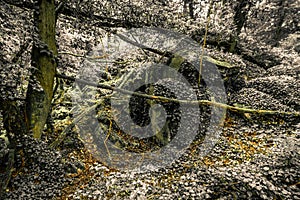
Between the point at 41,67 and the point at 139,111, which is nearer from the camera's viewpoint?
the point at 41,67

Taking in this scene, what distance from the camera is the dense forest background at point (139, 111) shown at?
2852 mm

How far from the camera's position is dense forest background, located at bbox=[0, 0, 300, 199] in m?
2.85

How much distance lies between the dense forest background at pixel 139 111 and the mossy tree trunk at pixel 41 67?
0.04 ft

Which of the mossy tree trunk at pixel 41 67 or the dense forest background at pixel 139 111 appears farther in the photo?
the mossy tree trunk at pixel 41 67

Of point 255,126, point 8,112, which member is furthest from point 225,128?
point 8,112

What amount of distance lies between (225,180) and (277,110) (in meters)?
1.83

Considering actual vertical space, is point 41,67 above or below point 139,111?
above

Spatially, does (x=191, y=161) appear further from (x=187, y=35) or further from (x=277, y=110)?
(x=187, y=35)

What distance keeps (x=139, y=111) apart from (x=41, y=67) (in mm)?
2514

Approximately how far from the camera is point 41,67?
10.9ft

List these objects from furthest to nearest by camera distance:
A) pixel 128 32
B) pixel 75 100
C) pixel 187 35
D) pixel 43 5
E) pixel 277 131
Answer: pixel 75 100
pixel 187 35
pixel 128 32
pixel 277 131
pixel 43 5

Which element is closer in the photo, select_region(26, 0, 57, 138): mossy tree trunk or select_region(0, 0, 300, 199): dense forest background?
select_region(0, 0, 300, 199): dense forest background

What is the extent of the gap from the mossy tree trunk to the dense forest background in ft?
0.04

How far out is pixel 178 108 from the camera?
15.0 ft
